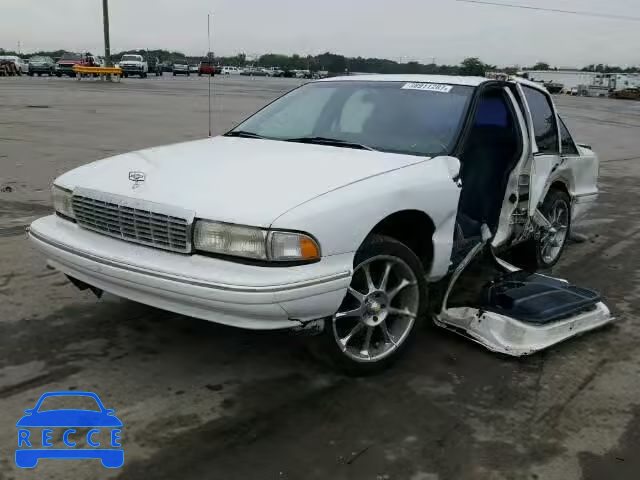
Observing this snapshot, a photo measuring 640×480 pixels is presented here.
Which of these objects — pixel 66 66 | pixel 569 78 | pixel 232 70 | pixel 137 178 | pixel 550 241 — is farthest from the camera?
pixel 232 70

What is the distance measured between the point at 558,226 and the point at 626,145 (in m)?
13.2

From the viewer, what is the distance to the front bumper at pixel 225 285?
116 inches

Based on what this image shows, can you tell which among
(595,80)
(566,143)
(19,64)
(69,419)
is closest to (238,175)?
(69,419)

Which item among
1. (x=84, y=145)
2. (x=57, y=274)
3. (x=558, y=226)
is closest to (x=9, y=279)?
(x=57, y=274)

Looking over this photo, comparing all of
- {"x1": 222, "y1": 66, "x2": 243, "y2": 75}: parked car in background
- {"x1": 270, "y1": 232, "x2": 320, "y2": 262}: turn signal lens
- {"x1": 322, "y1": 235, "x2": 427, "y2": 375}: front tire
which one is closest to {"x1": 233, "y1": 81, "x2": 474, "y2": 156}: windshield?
{"x1": 322, "y1": 235, "x2": 427, "y2": 375}: front tire

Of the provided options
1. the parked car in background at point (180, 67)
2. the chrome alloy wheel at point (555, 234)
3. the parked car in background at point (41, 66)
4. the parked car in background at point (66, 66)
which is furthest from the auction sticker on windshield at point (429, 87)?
the parked car in background at point (180, 67)

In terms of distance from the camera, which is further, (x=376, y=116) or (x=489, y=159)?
(x=489, y=159)

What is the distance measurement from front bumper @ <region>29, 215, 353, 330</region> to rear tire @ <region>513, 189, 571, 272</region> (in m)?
2.79

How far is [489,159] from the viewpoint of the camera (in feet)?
16.0

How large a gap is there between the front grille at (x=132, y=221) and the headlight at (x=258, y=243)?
0.13m

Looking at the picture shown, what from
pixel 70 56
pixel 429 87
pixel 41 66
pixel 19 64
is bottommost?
pixel 429 87

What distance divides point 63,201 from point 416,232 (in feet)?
6.94

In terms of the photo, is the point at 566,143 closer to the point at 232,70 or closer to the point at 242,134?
the point at 242,134

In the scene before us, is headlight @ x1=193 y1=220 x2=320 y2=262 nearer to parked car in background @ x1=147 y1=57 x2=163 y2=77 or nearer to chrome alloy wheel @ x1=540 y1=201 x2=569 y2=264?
chrome alloy wheel @ x1=540 y1=201 x2=569 y2=264
